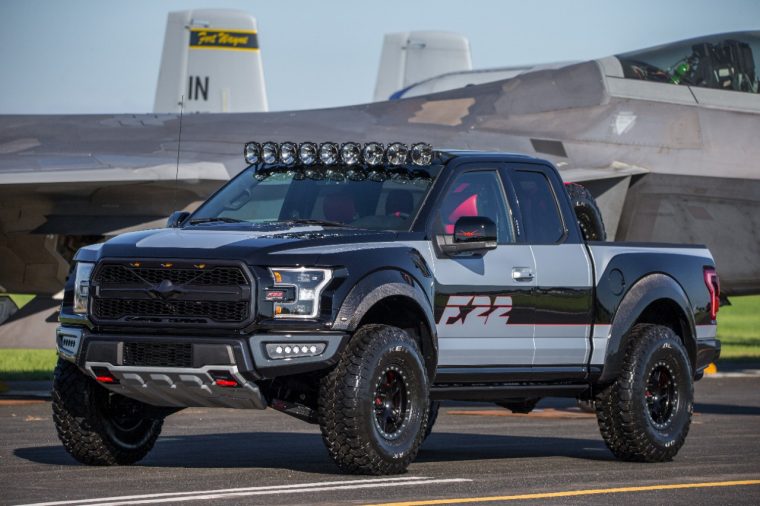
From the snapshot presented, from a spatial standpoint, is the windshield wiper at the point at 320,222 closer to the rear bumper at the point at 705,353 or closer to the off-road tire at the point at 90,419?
the off-road tire at the point at 90,419

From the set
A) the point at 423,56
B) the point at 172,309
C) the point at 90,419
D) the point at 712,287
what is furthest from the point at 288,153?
the point at 423,56

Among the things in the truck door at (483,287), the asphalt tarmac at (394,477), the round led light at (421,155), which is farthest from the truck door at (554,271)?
the asphalt tarmac at (394,477)

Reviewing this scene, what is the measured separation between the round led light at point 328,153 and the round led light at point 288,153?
207mm

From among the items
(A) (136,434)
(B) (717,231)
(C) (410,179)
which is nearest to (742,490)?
(C) (410,179)

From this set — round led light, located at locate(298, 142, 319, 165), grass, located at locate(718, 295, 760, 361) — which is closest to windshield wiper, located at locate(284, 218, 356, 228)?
round led light, located at locate(298, 142, 319, 165)

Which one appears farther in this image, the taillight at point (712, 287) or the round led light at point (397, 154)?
the taillight at point (712, 287)

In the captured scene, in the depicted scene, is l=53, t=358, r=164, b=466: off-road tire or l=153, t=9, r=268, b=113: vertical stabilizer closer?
l=53, t=358, r=164, b=466: off-road tire

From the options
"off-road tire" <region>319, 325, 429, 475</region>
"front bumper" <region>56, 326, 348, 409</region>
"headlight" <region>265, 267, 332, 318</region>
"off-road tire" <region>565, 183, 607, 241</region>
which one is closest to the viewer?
"front bumper" <region>56, 326, 348, 409</region>

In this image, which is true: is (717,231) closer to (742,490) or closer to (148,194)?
(148,194)

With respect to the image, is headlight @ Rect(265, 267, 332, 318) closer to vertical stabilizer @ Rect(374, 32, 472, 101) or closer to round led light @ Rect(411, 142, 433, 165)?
round led light @ Rect(411, 142, 433, 165)

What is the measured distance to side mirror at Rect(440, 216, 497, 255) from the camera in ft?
28.3

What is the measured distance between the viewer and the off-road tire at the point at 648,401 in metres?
9.79

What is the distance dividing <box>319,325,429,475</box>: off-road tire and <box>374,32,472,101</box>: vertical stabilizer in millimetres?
40664

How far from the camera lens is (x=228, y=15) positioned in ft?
130
